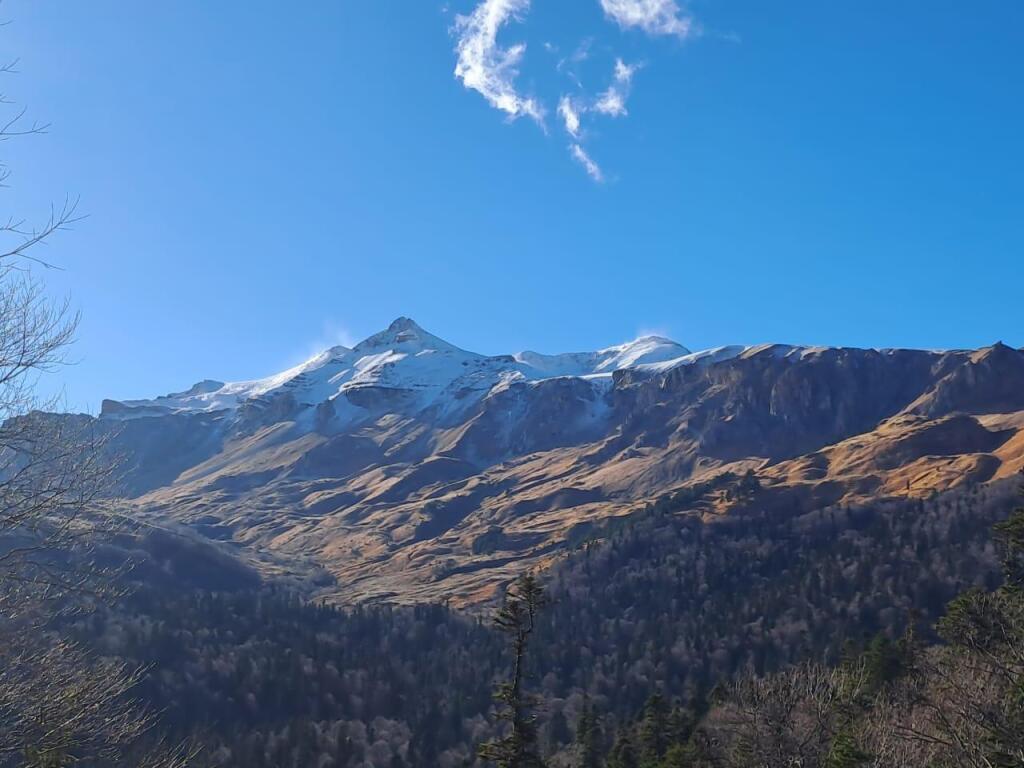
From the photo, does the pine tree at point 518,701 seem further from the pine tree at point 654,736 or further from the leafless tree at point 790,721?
the pine tree at point 654,736

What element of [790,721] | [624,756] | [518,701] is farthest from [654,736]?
[518,701]

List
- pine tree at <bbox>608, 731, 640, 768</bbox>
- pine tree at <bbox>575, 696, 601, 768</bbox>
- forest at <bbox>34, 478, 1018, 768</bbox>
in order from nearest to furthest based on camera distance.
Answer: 1. pine tree at <bbox>608, 731, 640, 768</bbox>
2. pine tree at <bbox>575, 696, 601, 768</bbox>
3. forest at <bbox>34, 478, 1018, 768</bbox>

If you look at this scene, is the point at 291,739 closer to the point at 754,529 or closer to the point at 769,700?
the point at 769,700

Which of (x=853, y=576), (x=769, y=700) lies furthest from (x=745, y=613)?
(x=769, y=700)

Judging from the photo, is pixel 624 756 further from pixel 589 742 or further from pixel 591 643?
pixel 591 643

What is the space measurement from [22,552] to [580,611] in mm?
160898

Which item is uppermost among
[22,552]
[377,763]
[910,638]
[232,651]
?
[22,552]

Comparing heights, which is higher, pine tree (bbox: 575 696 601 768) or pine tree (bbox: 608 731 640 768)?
pine tree (bbox: 608 731 640 768)

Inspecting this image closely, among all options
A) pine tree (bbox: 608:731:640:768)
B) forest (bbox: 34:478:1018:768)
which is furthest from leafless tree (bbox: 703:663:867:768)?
forest (bbox: 34:478:1018:768)

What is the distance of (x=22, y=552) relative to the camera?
1468 cm

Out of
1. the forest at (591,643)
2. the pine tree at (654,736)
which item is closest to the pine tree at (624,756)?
the forest at (591,643)

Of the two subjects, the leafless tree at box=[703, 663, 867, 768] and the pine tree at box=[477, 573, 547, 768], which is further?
the leafless tree at box=[703, 663, 867, 768]

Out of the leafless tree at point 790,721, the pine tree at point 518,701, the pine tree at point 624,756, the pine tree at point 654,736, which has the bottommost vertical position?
the pine tree at point 624,756

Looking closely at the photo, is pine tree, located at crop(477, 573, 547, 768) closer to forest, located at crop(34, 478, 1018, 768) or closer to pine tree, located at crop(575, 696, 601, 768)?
forest, located at crop(34, 478, 1018, 768)
